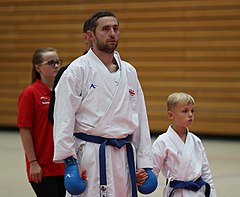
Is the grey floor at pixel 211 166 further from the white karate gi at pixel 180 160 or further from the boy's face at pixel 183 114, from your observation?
the boy's face at pixel 183 114

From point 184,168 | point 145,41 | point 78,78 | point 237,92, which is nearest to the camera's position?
point 78,78

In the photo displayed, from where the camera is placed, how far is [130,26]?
1181 centimetres

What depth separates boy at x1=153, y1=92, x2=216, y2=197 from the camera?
4.40 meters

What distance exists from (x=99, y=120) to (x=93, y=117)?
5 centimetres

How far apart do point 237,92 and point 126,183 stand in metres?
7.57

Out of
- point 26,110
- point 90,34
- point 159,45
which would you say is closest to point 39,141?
point 26,110

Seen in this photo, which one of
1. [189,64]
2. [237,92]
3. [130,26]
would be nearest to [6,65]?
[130,26]

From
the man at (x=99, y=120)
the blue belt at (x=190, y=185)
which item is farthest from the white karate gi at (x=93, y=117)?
the blue belt at (x=190, y=185)

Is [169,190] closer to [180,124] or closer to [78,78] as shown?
[180,124]

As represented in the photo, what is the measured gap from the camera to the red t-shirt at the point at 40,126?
4.58m

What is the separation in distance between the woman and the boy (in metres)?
0.80

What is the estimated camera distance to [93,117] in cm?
366

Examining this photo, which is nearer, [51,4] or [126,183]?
[126,183]

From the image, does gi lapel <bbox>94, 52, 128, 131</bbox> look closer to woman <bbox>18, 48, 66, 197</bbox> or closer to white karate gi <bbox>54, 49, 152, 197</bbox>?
white karate gi <bbox>54, 49, 152, 197</bbox>
